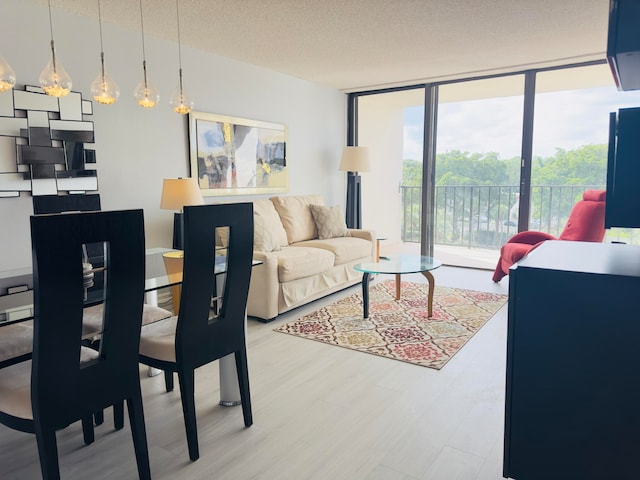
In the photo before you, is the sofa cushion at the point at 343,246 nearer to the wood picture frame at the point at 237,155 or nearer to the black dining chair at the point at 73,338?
the wood picture frame at the point at 237,155

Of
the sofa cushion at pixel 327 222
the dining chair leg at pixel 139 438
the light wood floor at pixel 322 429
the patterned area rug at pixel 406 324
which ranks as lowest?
the light wood floor at pixel 322 429

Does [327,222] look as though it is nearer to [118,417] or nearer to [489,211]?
[489,211]

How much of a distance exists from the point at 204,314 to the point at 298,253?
7.10 ft

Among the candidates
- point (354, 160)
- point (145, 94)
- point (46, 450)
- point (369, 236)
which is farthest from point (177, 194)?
point (354, 160)

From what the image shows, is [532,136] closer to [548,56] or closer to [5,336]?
[548,56]

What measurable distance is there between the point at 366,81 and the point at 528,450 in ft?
16.6

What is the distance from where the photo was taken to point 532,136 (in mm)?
5266

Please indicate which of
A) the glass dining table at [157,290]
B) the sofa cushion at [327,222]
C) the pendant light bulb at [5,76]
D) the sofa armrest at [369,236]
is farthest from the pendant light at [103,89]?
the sofa armrest at [369,236]

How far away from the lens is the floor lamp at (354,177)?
596cm

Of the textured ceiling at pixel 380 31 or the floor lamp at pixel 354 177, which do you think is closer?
the textured ceiling at pixel 380 31

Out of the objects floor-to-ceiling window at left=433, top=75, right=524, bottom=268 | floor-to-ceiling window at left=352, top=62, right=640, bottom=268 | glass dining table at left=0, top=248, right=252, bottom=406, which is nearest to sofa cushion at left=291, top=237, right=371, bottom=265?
floor-to-ceiling window at left=352, top=62, right=640, bottom=268

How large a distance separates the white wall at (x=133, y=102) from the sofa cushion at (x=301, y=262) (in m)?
1.07

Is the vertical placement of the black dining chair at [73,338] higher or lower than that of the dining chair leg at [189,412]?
higher

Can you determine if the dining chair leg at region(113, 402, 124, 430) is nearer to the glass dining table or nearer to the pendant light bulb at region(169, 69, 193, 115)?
the glass dining table
